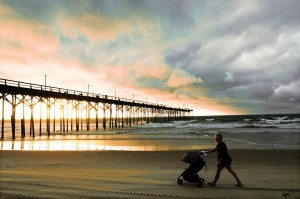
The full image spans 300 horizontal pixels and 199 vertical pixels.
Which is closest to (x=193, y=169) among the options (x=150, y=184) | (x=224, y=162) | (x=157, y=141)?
(x=224, y=162)

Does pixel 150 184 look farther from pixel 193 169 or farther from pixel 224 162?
pixel 224 162

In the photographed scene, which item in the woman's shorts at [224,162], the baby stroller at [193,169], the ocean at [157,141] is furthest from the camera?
the ocean at [157,141]

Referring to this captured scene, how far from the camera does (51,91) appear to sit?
30.8 metres

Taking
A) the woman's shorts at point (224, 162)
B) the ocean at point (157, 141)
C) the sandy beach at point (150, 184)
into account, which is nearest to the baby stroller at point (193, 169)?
the sandy beach at point (150, 184)

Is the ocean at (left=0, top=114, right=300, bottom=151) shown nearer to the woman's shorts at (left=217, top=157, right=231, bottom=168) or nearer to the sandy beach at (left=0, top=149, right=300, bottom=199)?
the sandy beach at (left=0, top=149, right=300, bottom=199)

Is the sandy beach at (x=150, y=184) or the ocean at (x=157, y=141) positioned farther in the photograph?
the ocean at (x=157, y=141)

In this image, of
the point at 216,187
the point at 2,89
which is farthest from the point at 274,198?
the point at 2,89

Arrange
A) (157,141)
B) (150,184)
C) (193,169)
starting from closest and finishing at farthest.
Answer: (150,184), (193,169), (157,141)

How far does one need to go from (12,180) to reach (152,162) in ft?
14.5

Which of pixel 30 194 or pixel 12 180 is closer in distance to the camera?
pixel 30 194

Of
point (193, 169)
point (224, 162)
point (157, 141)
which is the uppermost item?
point (224, 162)

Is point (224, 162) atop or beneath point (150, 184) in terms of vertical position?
atop

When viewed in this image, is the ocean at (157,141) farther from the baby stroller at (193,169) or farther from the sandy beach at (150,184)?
the baby stroller at (193,169)

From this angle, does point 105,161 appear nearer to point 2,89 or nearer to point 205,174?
point 205,174
